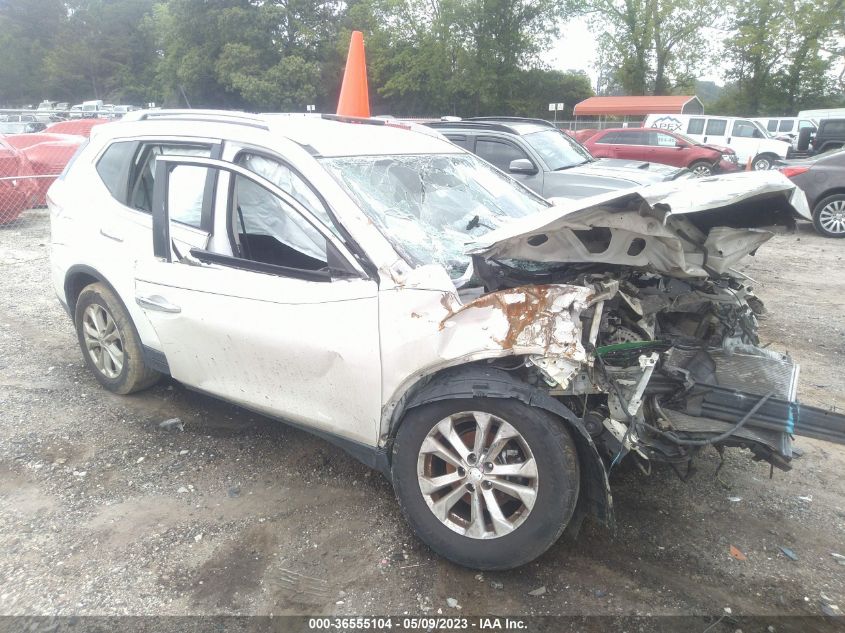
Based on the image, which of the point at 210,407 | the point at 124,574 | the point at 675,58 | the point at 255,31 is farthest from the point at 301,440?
the point at 675,58

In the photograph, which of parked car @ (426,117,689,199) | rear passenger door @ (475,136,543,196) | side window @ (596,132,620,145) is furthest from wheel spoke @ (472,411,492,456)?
side window @ (596,132,620,145)

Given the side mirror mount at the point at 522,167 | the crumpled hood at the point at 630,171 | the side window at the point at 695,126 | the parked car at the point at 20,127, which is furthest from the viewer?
the parked car at the point at 20,127

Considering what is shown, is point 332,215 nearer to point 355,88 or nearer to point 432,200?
point 432,200

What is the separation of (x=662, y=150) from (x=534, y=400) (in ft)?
54.9

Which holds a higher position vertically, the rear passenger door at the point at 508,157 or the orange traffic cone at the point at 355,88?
the orange traffic cone at the point at 355,88

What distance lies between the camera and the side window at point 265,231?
3307 mm

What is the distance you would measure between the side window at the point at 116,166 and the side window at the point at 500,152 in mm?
5574

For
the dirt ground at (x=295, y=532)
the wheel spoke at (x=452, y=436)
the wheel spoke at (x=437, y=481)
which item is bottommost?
the dirt ground at (x=295, y=532)

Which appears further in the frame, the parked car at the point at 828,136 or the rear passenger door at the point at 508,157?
the parked car at the point at 828,136

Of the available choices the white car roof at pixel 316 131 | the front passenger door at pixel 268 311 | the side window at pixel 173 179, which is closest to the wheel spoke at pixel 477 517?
the front passenger door at pixel 268 311

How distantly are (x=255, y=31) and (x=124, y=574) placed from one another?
1604 inches

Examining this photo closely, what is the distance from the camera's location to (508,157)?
8719mm

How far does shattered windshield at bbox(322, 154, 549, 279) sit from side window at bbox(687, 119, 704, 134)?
840 inches

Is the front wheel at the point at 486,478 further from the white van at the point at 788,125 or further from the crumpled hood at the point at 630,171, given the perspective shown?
the white van at the point at 788,125
